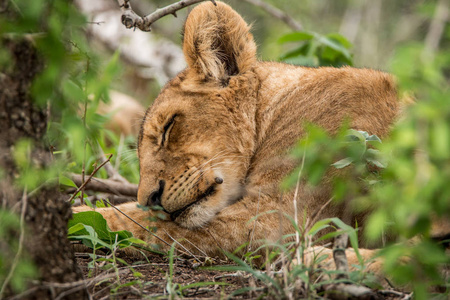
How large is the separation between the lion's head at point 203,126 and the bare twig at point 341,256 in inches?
44.7

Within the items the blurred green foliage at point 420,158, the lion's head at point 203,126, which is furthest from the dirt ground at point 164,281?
the blurred green foliage at point 420,158

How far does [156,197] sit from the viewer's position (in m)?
3.25

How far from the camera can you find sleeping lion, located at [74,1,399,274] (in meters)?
3.01

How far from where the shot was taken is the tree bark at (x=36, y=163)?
5.66 ft

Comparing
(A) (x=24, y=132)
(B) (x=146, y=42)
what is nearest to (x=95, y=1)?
(B) (x=146, y=42)

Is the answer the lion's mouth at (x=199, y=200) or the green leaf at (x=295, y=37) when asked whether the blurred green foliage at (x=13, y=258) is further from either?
the green leaf at (x=295, y=37)

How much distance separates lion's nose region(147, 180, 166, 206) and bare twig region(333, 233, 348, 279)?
1336mm

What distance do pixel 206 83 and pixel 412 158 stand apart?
2.24 m

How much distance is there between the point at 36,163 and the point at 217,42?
2.13 m

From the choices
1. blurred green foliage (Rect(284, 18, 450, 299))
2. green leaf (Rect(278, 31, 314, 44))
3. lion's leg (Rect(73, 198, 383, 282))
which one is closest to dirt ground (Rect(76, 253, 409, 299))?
lion's leg (Rect(73, 198, 383, 282))

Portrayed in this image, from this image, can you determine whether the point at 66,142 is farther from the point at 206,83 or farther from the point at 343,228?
the point at 343,228

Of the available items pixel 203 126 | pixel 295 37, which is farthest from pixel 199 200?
pixel 295 37

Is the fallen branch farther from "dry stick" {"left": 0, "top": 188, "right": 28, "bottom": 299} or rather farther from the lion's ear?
"dry stick" {"left": 0, "top": 188, "right": 28, "bottom": 299}

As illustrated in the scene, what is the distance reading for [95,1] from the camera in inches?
357
